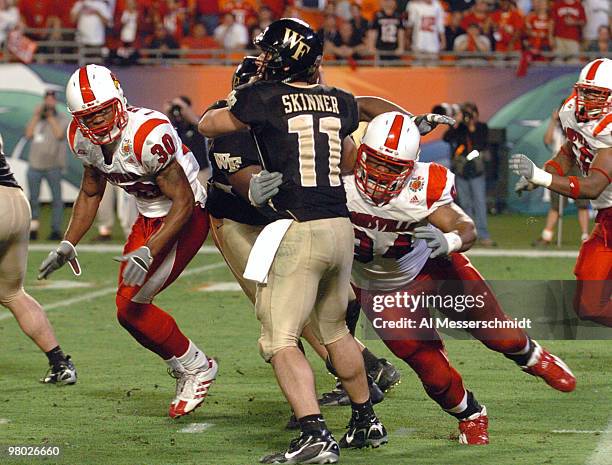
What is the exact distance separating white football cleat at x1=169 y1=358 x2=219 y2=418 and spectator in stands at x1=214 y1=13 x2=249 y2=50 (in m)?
10.3

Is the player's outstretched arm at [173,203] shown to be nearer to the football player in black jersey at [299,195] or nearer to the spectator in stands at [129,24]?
the football player in black jersey at [299,195]

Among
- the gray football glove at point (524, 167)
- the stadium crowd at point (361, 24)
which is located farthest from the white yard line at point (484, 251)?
the gray football glove at point (524, 167)

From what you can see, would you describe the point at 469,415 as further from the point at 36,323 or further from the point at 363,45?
the point at 363,45

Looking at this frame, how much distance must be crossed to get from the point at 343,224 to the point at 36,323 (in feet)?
7.65

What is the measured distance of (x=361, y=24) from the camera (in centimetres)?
1565

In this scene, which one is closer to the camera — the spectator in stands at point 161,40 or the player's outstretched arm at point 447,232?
the player's outstretched arm at point 447,232

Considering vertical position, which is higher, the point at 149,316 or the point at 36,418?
the point at 149,316

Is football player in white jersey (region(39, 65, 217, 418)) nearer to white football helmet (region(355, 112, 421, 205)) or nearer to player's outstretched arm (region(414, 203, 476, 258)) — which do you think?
white football helmet (region(355, 112, 421, 205))

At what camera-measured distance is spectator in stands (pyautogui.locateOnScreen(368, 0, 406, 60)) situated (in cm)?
1537

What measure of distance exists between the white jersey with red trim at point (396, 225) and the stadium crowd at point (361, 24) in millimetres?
10141

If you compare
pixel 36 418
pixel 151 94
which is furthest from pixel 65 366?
pixel 151 94

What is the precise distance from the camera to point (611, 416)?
18.9 ft

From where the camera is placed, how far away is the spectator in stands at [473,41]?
15.6 metres

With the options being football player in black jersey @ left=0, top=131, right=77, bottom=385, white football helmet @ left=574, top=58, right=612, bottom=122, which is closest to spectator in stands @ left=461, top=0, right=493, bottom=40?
white football helmet @ left=574, top=58, right=612, bottom=122
